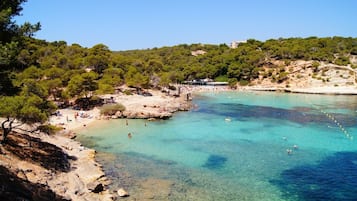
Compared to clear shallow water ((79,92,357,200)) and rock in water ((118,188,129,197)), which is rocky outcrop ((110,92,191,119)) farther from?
rock in water ((118,188,129,197))

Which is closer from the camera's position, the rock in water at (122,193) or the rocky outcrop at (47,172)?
the rocky outcrop at (47,172)

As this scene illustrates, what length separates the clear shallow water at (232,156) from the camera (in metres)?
23.1

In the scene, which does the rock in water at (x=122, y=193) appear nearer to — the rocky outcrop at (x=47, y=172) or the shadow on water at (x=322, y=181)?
the rocky outcrop at (x=47, y=172)

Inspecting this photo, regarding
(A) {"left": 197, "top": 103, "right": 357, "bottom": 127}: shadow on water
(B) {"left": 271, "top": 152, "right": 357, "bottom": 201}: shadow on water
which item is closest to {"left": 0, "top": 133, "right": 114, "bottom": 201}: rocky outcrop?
(B) {"left": 271, "top": 152, "right": 357, "bottom": 201}: shadow on water

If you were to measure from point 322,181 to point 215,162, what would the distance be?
8.56 m

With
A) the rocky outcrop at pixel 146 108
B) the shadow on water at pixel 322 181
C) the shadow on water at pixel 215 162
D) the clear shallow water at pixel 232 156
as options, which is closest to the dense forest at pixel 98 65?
the rocky outcrop at pixel 146 108

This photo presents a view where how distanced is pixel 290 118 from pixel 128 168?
32.6 m

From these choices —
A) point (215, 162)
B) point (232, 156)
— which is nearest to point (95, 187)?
point (215, 162)

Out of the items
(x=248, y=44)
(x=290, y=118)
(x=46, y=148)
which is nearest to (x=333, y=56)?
(x=248, y=44)

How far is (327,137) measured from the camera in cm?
3944

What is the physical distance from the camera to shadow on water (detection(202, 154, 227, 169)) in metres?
28.2

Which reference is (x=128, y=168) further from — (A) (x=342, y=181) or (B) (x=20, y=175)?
(A) (x=342, y=181)

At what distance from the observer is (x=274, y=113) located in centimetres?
5675

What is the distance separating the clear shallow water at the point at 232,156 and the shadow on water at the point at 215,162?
0.27 ft
